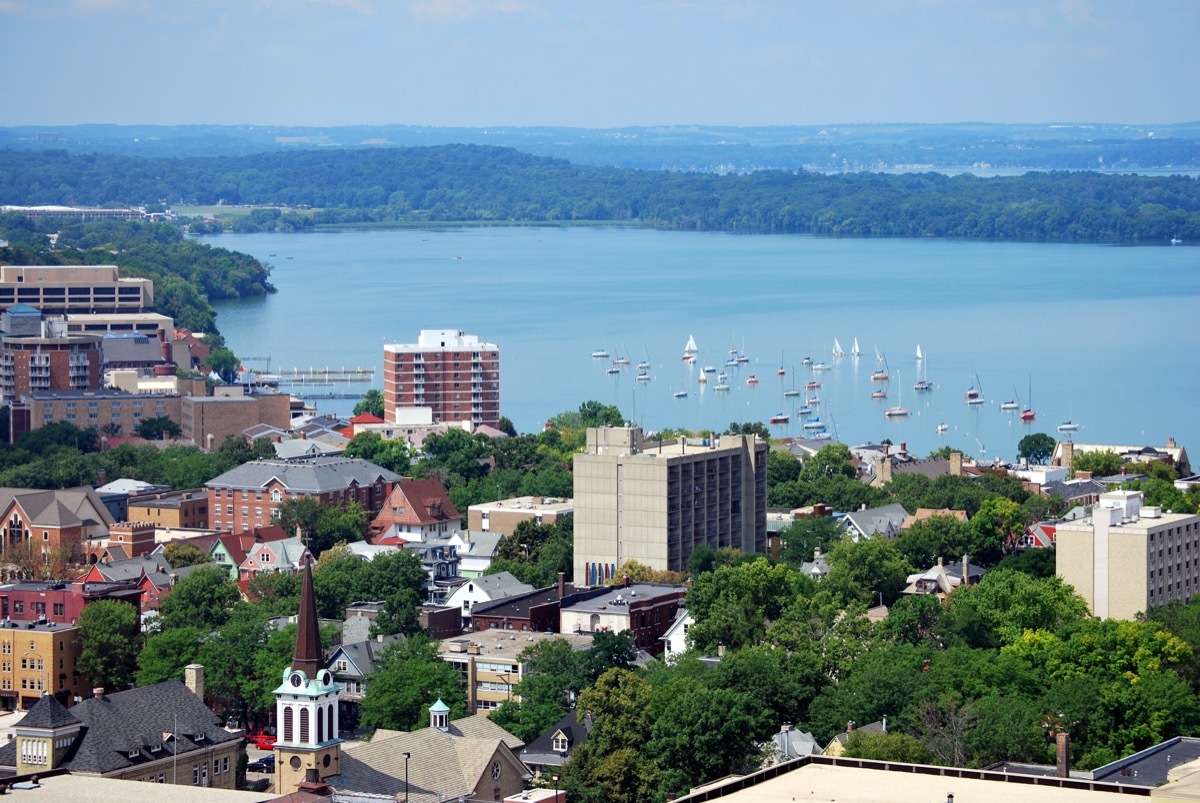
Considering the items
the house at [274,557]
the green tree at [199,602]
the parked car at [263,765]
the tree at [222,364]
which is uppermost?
the green tree at [199,602]

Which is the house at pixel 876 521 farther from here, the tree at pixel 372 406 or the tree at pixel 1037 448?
the tree at pixel 372 406

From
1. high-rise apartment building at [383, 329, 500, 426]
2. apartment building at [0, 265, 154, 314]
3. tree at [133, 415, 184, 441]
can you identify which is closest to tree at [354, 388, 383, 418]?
high-rise apartment building at [383, 329, 500, 426]

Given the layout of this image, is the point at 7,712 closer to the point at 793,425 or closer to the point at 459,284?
the point at 793,425

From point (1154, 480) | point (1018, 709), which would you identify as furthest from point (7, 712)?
point (1154, 480)

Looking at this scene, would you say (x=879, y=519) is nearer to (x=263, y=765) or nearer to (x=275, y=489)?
(x=275, y=489)

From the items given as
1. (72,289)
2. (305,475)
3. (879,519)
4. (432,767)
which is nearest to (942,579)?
(879,519)

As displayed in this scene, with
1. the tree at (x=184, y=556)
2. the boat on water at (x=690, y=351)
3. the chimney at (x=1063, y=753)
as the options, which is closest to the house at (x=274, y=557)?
the tree at (x=184, y=556)
